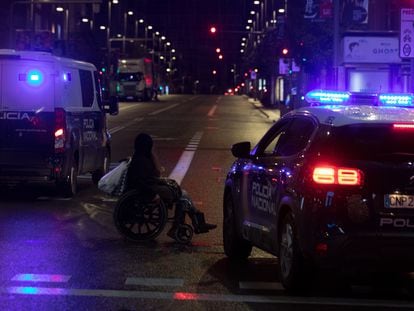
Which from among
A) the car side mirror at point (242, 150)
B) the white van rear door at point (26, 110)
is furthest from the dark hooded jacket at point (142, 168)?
the white van rear door at point (26, 110)

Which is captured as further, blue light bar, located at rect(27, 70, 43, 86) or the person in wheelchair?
blue light bar, located at rect(27, 70, 43, 86)

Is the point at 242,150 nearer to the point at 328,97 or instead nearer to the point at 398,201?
the point at 328,97

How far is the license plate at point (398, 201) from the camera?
574 centimetres

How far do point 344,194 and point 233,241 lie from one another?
2.32 meters

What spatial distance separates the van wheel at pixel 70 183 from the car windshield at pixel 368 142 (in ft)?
21.9

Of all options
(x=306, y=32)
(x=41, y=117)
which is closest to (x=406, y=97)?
(x=41, y=117)

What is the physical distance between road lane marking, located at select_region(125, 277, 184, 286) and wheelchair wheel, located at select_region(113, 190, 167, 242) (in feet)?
5.81

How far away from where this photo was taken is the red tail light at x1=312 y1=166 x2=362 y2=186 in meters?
5.71

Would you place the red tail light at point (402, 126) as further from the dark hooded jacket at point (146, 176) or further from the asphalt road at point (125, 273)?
the dark hooded jacket at point (146, 176)

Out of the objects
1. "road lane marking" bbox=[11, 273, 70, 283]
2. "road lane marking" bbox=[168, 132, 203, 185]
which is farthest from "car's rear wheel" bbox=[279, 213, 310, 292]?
"road lane marking" bbox=[168, 132, 203, 185]

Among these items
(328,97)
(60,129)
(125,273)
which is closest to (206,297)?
(125,273)

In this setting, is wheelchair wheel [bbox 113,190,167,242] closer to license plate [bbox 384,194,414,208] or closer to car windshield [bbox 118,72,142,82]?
license plate [bbox 384,194,414,208]

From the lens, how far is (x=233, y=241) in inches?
307

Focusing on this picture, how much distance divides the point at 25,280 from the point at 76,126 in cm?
573
